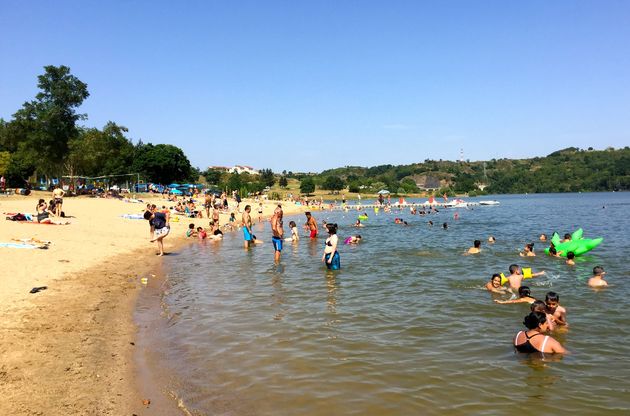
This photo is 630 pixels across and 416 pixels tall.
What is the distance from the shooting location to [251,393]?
5.54 metres

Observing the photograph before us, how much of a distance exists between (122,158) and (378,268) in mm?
61662

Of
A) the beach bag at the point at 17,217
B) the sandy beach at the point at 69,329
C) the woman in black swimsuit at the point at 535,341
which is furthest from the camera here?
the beach bag at the point at 17,217

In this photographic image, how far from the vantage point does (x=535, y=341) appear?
6.75m

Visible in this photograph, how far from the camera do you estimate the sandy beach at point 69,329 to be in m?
5.02

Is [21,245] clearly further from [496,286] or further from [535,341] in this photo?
[535,341]

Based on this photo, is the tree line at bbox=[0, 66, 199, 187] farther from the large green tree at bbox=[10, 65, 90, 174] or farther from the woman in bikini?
the woman in bikini

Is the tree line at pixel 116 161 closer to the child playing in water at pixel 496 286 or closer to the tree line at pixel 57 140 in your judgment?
the tree line at pixel 57 140

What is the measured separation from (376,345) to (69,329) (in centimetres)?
515

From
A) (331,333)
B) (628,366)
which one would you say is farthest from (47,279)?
(628,366)

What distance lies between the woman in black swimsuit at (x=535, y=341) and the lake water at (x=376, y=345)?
179 millimetres

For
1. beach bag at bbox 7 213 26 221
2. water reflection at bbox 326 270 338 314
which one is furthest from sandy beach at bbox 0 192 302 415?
beach bag at bbox 7 213 26 221

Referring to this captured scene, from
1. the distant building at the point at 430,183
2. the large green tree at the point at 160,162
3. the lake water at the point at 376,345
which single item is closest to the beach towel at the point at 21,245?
the lake water at the point at 376,345

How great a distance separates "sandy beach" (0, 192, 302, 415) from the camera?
5015mm

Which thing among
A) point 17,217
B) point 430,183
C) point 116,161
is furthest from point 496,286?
point 430,183
